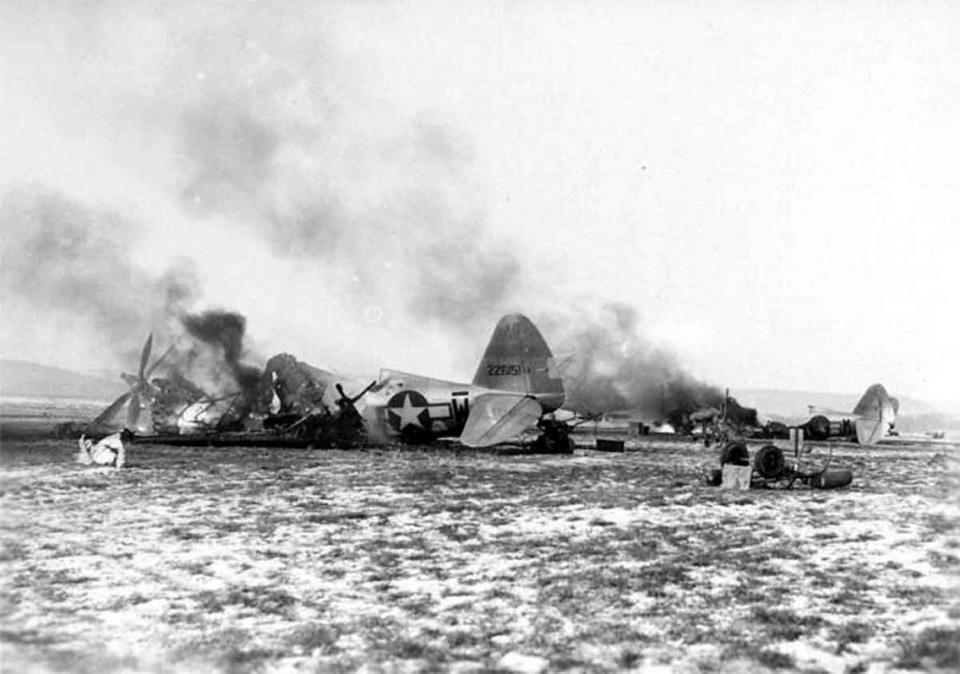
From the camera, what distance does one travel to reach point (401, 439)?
30.0 m

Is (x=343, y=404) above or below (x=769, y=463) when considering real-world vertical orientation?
above

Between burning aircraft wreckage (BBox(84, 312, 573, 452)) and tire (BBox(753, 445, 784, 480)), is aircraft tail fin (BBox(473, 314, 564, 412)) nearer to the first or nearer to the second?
burning aircraft wreckage (BBox(84, 312, 573, 452))

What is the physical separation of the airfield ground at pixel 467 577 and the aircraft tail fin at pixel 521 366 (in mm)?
11909

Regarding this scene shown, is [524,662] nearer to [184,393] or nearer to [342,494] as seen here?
[342,494]

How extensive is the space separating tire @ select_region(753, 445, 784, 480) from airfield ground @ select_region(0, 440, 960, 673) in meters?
0.86

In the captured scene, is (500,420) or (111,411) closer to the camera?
(500,420)

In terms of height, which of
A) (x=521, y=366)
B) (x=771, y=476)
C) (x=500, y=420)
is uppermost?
(x=521, y=366)

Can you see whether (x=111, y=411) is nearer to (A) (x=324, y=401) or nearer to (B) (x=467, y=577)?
(A) (x=324, y=401)

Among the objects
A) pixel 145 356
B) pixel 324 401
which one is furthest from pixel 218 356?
pixel 324 401

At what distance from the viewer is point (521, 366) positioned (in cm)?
3095

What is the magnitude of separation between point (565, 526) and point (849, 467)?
1592 cm

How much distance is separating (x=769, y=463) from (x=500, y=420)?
9195 millimetres

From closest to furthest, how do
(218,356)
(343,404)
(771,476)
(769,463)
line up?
1. (771,476)
2. (769,463)
3. (343,404)
4. (218,356)

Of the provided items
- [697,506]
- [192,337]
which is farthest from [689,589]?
[192,337]
